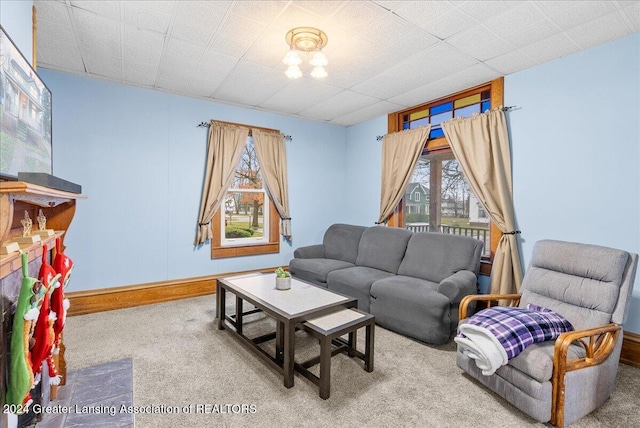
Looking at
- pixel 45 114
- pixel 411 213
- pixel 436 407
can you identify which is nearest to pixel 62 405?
pixel 45 114

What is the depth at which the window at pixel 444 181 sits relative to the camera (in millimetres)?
3590

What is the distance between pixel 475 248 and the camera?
3.32 meters

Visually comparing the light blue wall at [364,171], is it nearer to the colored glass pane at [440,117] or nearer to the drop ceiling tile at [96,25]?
the colored glass pane at [440,117]

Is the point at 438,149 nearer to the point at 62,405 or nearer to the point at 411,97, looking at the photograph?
the point at 411,97

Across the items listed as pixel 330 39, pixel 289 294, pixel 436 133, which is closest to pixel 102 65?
pixel 330 39

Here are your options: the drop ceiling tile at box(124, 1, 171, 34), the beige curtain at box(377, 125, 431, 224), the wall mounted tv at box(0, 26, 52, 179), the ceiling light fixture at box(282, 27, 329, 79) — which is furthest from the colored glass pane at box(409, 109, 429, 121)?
the wall mounted tv at box(0, 26, 52, 179)

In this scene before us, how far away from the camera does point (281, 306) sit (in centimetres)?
246

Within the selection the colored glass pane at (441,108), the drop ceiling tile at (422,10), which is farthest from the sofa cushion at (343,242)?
the drop ceiling tile at (422,10)

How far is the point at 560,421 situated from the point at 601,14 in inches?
107

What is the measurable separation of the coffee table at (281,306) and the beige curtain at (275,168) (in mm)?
1602

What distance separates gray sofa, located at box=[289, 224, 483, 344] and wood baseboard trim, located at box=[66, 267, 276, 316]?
130 cm

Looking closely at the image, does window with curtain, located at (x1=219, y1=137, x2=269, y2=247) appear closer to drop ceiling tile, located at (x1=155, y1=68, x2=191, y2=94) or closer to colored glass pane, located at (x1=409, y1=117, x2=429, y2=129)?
drop ceiling tile, located at (x1=155, y1=68, x2=191, y2=94)

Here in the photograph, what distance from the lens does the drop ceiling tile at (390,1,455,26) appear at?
210cm

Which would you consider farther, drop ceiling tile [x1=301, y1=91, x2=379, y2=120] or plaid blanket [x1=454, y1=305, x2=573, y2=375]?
drop ceiling tile [x1=301, y1=91, x2=379, y2=120]
